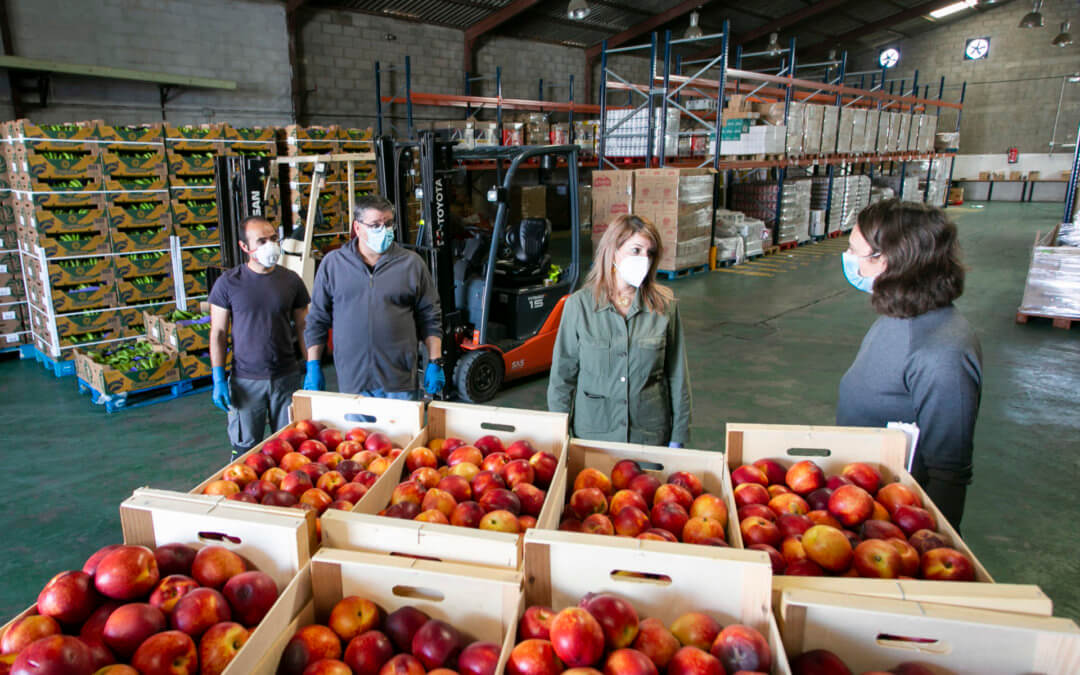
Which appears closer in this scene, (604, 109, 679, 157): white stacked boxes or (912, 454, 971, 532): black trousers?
(912, 454, 971, 532): black trousers

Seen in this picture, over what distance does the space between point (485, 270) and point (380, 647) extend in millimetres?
5220

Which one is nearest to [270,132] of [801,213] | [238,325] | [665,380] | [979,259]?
[238,325]

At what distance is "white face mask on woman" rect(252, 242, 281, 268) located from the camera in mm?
3854

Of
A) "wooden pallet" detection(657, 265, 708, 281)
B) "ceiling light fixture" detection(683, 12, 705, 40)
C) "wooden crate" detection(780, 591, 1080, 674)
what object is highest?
"ceiling light fixture" detection(683, 12, 705, 40)

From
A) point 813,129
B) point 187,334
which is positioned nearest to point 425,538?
point 187,334

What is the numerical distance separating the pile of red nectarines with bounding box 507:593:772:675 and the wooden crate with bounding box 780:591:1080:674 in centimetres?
10

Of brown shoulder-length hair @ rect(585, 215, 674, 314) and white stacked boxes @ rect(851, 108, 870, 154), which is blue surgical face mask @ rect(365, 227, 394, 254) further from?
white stacked boxes @ rect(851, 108, 870, 154)

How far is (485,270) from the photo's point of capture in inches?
253

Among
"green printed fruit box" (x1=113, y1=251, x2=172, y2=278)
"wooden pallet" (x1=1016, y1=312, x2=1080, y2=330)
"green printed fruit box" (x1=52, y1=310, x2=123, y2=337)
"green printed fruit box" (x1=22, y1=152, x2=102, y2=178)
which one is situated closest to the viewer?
"green printed fruit box" (x1=22, y1=152, x2=102, y2=178)

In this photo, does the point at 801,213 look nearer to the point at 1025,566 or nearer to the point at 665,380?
the point at 1025,566

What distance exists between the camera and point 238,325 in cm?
389

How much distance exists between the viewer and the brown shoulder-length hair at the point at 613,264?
2.93m

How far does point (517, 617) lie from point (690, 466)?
3.02ft

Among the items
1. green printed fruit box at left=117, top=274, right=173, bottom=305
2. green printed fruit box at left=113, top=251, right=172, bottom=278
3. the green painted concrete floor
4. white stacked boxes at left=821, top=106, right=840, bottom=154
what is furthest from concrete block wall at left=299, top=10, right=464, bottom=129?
white stacked boxes at left=821, top=106, right=840, bottom=154
